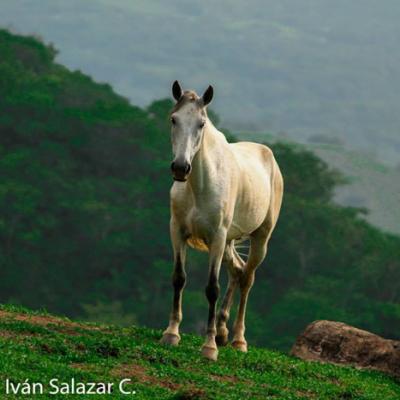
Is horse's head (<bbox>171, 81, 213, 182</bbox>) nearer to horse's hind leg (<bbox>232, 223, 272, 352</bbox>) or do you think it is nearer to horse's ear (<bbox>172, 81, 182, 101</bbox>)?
horse's ear (<bbox>172, 81, 182, 101</bbox>)

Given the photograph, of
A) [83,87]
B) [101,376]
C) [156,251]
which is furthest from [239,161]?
[83,87]

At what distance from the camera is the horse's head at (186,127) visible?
1714 centimetres

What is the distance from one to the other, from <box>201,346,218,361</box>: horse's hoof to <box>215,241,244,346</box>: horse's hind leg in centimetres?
187

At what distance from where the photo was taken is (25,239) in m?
80.4

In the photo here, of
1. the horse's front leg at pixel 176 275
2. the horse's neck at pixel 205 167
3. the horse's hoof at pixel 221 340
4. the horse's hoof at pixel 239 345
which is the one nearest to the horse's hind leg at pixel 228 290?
the horse's hoof at pixel 221 340

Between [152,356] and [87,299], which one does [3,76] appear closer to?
[87,299]

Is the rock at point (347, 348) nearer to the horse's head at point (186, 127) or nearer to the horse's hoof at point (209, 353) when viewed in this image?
the horse's hoof at point (209, 353)

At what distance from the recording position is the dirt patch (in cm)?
1598

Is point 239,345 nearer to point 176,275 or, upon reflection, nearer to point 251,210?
point 251,210

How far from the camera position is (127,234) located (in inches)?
3292

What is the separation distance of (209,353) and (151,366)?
1572mm

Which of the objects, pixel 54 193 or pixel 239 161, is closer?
pixel 239 161

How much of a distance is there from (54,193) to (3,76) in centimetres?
1201

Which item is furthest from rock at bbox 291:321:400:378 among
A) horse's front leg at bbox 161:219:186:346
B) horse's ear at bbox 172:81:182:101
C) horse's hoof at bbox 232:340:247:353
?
horse's ear at bbox 172:81:182:101
